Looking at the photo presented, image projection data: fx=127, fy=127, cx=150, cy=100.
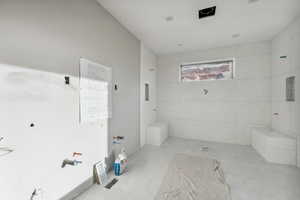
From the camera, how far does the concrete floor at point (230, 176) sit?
1.77 meters

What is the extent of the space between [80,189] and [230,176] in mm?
2405

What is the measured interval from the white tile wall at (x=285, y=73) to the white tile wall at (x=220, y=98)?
0.76 feet

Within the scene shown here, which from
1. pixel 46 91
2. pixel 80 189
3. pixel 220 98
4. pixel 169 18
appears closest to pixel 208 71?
pixel 220 98

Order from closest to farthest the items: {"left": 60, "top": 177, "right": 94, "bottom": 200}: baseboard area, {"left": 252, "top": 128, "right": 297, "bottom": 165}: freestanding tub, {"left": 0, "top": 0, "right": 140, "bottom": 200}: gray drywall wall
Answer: {"left": 0, "top": 0, "right": 140, "bottom": 200}: gray drywall wall < {"left": 60, "top": 177, "right": 94, "bottom": 200}: baseboard area < {"left": 252, "top": 128, "right": 297, "bottom": 165}: freestanding tub

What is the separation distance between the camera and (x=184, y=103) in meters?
4.47

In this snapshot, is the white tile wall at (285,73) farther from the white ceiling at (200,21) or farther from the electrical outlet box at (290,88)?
the white ceiling at (200,21)

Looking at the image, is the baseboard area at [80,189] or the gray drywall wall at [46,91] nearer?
the gray drywall wall at [46,91]

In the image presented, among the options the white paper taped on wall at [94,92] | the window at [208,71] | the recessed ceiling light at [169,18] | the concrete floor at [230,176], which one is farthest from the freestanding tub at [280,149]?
the white paper taped on wall at [94,92]

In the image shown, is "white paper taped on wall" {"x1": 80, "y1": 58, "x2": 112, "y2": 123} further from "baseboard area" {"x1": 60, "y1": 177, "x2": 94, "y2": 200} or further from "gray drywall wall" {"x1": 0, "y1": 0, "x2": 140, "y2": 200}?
"baseboard area" {"x1": 60, "y1": 177, "x2": 94, "y2": 200}

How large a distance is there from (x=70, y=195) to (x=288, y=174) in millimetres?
3587

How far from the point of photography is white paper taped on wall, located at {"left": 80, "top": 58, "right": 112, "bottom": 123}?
184 cm

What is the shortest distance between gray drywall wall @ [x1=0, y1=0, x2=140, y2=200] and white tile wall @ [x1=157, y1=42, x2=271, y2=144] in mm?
2906

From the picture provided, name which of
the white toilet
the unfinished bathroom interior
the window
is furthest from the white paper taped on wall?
the window

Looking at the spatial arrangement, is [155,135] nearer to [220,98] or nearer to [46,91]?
[220,98]
